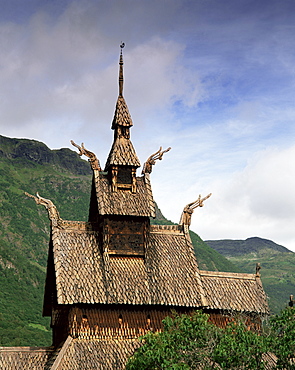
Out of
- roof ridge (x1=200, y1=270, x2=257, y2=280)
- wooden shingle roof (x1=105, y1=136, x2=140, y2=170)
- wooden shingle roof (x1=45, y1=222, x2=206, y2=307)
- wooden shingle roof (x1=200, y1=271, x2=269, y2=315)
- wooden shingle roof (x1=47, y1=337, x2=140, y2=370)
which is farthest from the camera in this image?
wooden shingle roof (x1=105, y1=136, x2=140, y2=170)

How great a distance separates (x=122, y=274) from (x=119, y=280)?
407mm

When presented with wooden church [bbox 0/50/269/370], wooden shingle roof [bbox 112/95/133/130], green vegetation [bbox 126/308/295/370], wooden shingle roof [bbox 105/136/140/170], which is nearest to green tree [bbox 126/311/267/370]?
green vegetation [bbox 126/308/295/370]

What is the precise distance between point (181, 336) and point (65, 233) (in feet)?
30.0

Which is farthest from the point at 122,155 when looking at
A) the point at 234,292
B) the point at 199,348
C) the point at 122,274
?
the point at 199,348

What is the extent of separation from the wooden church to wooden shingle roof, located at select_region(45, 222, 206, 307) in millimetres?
46

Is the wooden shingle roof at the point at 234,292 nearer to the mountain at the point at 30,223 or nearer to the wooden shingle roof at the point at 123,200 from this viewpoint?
the wooden shingle roof at the point at 123,200

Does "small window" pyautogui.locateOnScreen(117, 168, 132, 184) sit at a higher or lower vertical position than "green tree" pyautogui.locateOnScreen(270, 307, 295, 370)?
higher

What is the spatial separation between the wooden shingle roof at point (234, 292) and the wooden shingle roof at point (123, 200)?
418cm

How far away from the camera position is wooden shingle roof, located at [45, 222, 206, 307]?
98.3ft

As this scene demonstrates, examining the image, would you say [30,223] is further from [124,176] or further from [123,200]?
[123,200]

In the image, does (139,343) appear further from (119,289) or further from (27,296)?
(27,296)

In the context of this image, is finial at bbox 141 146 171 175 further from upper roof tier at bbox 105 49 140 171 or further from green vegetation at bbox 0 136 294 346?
green vegetation at bbox 0 136 294 346

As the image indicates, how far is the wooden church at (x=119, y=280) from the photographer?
29547mm

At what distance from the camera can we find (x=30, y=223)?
139000 millimetres
